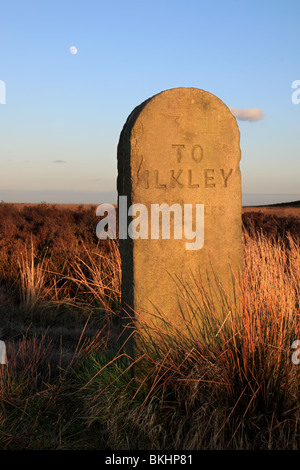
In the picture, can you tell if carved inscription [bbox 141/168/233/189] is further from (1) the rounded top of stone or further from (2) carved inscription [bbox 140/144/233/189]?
(1) the rounded top of stone

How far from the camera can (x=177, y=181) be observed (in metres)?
3.40

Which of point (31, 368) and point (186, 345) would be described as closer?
point (186, 345)

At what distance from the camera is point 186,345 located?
3283 millimetres

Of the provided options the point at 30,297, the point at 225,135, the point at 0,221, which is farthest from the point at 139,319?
the point at 0,221

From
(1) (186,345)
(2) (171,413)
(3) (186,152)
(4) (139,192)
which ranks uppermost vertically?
(3) (186,152)

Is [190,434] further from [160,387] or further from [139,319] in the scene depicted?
[139,319]

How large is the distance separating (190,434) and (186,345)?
0.68m

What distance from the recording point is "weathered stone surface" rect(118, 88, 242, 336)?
11.0ft

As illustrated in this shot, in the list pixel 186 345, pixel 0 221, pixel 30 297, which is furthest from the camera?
pixel 0 221

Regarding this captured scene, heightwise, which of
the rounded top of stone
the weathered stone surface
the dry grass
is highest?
the rounded top of stone

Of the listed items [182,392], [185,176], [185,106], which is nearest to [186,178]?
[185,176]

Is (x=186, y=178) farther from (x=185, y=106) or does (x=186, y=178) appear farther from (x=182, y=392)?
(x=182, y=392)

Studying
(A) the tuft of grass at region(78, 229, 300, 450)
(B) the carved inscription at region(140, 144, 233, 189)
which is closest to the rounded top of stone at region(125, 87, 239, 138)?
(B) the carved inscription at region(140, 144, 233, 189)
